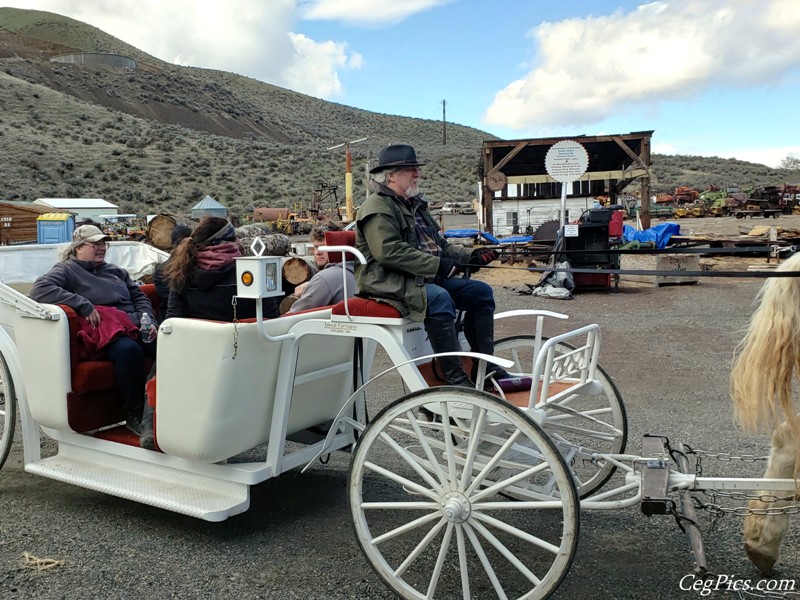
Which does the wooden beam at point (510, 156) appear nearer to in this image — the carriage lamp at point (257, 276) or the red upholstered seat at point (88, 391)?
the red upholstered seat at point (88, 391)

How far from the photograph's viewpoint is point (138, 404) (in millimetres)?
4617

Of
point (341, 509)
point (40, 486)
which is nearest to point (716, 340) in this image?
point (341, 509)

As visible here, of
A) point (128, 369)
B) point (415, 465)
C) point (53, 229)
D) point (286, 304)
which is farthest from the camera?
point (53, 229)

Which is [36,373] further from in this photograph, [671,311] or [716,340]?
[671,311]

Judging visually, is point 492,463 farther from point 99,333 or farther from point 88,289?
Result: point 88,289

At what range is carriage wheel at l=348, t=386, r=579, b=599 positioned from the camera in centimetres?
293

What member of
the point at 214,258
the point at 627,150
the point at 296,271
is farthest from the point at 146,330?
the point at 627,150

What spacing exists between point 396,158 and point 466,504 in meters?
1.82

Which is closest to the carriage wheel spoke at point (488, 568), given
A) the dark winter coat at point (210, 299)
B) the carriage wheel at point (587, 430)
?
the carriage wheel at point (587, 430)

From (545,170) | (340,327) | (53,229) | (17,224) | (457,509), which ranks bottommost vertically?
(457,509)

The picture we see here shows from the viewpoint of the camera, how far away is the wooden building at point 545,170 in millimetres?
20250

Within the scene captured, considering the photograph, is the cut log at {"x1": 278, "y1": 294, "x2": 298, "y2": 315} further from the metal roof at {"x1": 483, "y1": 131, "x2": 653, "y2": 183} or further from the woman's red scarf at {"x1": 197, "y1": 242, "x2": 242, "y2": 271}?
the metal roof at {"x1": 483, "y1": 131, "x2": 653, "y2": 183}

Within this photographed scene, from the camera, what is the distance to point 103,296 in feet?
16.2

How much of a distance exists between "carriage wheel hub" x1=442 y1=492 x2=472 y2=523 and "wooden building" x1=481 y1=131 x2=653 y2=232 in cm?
1694
